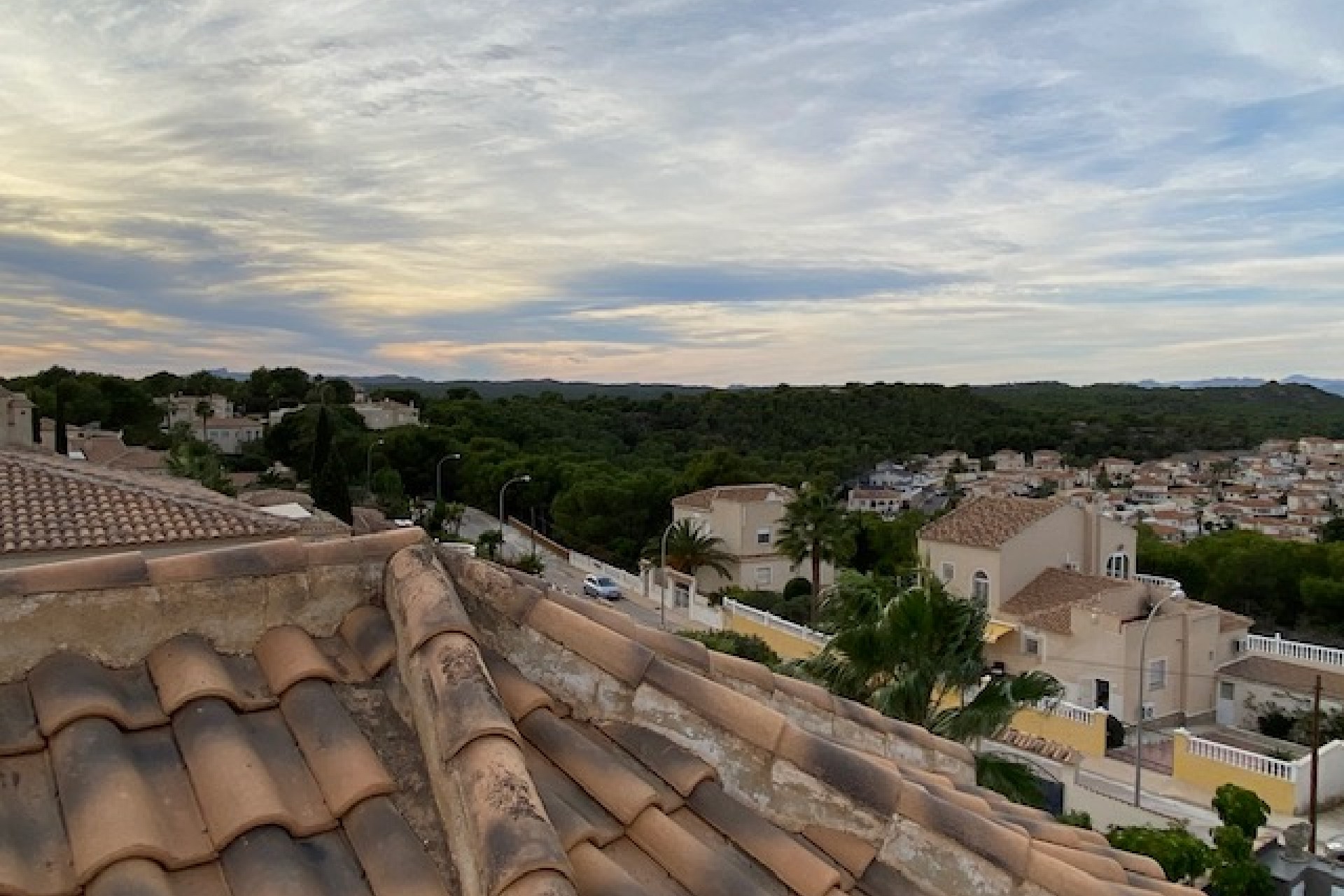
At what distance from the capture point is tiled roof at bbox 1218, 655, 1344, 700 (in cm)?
2822

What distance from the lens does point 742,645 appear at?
96.6 feet

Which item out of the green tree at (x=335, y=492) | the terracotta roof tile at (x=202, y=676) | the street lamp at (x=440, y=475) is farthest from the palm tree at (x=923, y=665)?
the street lamp at (x=440, y=475)

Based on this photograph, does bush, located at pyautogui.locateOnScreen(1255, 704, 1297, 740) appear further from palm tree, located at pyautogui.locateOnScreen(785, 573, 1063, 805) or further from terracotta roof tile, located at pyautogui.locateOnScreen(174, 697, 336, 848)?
terracotta roof tile, located at pyautogui.locateOnScreen(174, 697, 336, 848)

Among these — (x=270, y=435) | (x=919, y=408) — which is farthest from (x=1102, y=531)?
(x=919, y=408)

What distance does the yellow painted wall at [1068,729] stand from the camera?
82.3ft

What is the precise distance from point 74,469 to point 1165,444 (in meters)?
126

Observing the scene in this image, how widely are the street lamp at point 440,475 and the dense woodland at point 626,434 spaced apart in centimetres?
32

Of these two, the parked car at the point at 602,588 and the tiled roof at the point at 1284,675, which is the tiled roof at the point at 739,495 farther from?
the tiled roof at the point at 1284,675

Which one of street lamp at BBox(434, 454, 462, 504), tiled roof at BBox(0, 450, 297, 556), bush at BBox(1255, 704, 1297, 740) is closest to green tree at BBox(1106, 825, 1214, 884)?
tiled roof at BBox(0, 450, 297, 556)

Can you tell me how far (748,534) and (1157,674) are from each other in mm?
19326

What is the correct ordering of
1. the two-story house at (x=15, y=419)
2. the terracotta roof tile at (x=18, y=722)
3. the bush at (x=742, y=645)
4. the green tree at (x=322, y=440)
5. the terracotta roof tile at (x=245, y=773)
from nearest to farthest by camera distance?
the terracotta roof tile at (x=245, y=773) < the terracotta roof tile at (x=18, y=722) < the bush at (x=742, y=645) < the two-story house at (x=15, y=419) < the green tree at (x=322, y=440)

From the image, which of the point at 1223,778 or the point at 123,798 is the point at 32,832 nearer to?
the point at 123,798

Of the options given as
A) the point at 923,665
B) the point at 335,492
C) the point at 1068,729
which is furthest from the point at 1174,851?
the point at 335,492

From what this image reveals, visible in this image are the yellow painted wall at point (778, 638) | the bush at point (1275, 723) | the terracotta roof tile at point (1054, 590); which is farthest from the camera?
the terracotta roof tile at point (1054, 590)
